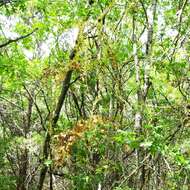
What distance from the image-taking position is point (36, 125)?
12.1m

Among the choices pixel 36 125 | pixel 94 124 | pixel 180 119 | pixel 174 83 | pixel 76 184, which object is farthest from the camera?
pixel 36 125

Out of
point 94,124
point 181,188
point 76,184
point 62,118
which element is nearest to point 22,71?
point 62,118

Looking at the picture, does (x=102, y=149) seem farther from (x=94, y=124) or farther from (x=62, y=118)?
(x=62, y=118)

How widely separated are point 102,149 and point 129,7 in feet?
7.59

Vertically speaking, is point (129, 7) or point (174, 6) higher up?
point (174, 6)

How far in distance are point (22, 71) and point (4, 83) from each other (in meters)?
2.29

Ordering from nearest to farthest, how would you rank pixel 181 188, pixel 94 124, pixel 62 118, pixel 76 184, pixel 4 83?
pixel 94 124 → pixel 181 188 → pixel 76 184 → pixel 62 118 → pixel 4 83

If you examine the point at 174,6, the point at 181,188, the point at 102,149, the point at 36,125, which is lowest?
the point at 181,188

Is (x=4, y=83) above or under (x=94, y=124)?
above

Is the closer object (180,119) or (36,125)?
(180,119)

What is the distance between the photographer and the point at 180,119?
5.88 metres

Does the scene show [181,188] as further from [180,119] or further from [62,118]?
[62,118]

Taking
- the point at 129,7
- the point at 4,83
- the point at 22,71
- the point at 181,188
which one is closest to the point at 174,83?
the point at 129,7

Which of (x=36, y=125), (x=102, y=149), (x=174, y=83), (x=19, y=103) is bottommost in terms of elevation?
(x=102, y=149)
